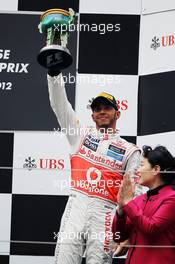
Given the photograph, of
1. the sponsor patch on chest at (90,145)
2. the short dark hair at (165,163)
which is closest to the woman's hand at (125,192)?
the short dark hair at (165,163)

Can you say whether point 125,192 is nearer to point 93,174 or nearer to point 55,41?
point 93,174

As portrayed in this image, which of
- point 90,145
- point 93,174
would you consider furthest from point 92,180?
point 90,145

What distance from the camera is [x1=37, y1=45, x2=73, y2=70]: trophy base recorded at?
7.41ft

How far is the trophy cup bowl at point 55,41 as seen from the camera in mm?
2270

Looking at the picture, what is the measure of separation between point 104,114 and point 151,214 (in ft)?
1.47

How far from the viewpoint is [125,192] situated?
2.29 meters

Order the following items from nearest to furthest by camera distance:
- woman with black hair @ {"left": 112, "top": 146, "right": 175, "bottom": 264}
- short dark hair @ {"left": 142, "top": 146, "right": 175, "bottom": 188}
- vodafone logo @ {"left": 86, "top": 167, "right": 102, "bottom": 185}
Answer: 1. woman with black hair @ {"left": 112, "top": 146, "right": 175, "bottom": 264}
2. short dark hair @ {"left": 142, "top": 146, "right": 175, "bottom": 188}
3. vodafone logo @ {"left": 86, "top": 167, "right": 102, "bottom": 185}

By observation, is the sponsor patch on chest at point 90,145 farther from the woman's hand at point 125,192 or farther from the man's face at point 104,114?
the woman's hand at point 125,192

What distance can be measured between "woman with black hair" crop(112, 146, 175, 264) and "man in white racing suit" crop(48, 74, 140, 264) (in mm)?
83
